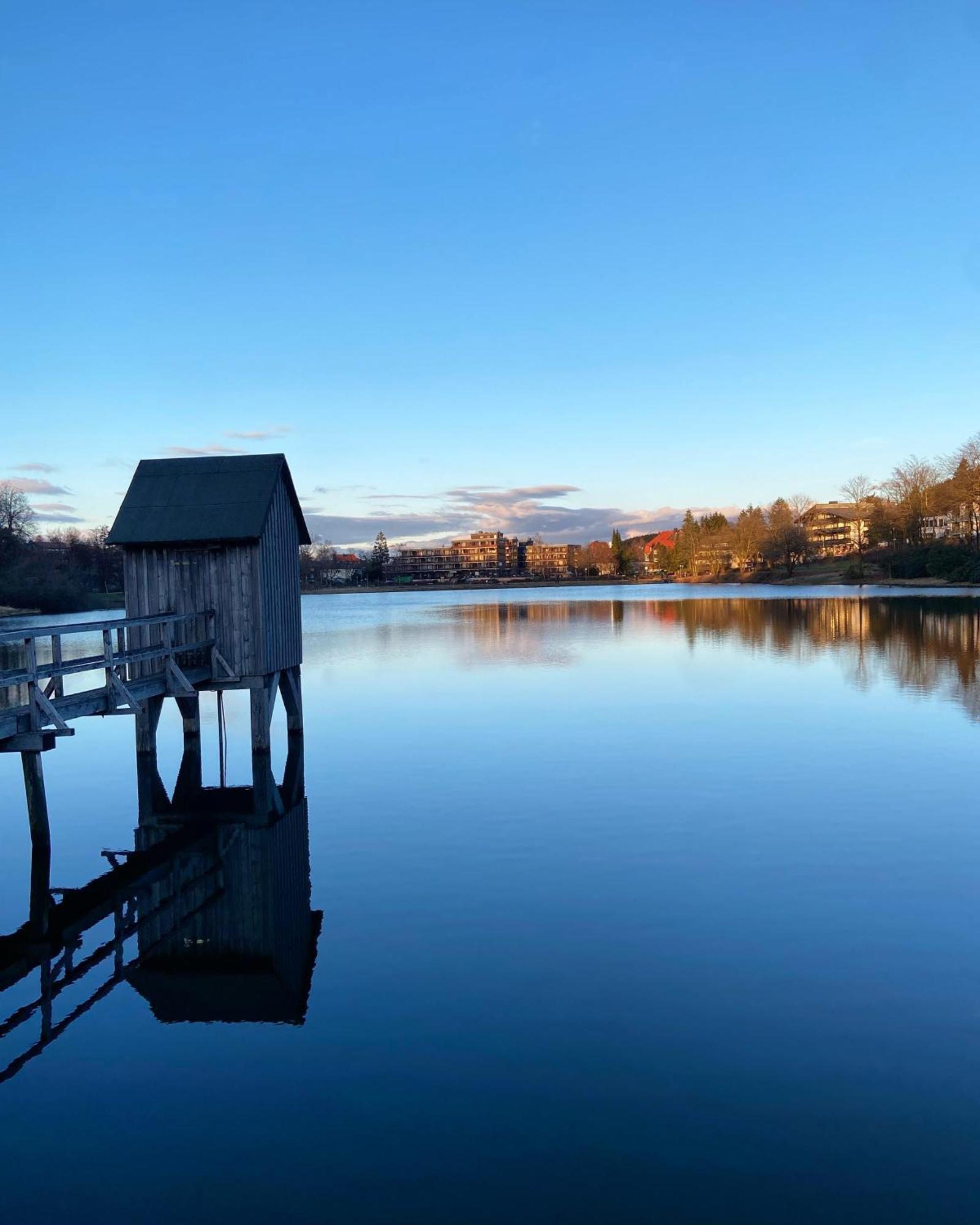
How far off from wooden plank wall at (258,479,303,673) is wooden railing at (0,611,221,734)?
3.41ft

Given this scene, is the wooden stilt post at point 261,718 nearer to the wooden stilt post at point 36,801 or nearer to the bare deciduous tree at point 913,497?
the wooden stilt post at point 36,801

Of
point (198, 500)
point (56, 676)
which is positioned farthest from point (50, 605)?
point (56, 676)

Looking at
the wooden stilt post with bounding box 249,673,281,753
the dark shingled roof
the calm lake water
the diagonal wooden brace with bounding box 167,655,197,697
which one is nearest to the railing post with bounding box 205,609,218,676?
the wooden stilt post with bounding box 249,673,281,753

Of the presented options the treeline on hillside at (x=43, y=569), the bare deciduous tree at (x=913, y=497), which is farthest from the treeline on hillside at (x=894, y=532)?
the treeline on hillside at (x=43, y=569)

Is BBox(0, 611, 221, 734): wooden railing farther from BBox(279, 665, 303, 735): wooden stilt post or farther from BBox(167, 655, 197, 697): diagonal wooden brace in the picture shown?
BBox(279, 665, 303, 735): wooden stilt post

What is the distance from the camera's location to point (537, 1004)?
827 cm

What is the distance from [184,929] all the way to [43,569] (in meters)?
86.7

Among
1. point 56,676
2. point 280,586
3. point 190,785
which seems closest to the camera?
point 56,676

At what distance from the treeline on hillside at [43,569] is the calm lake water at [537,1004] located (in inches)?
2860

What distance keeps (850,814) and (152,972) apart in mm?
10098

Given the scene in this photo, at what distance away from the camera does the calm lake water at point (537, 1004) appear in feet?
19.5

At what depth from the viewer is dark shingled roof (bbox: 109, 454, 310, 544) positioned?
1759cm

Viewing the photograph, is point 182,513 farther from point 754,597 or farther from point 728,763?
point 754,597

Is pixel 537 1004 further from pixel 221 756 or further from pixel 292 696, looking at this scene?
pixel 292 696
